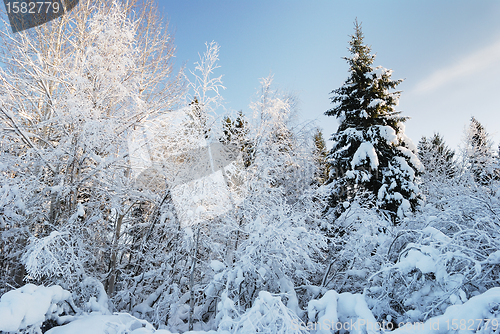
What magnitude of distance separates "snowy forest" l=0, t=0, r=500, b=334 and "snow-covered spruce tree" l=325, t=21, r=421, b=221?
2.58 ft

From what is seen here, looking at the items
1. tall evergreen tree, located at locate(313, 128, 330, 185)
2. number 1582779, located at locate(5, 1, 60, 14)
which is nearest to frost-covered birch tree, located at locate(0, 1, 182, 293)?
number 1582779, located at locate(5, 1, 60, 14)

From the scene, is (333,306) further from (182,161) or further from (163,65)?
(163,65)

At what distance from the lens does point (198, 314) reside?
215 inches

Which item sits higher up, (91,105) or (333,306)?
(91,105)

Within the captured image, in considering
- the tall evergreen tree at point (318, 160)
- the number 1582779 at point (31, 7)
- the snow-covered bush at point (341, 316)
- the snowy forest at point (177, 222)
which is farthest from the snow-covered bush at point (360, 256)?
the number 1582779 at point (31, 7)

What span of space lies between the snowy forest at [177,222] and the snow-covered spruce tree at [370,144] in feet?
2.58

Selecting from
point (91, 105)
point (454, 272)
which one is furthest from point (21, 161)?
point (454, 272)

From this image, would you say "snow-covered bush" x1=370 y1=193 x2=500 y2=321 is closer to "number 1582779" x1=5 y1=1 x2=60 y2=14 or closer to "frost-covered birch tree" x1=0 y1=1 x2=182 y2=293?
"frost-covered birch tree" x1=0 y1=1 x2=182 y2=293

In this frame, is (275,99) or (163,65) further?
(163,65)

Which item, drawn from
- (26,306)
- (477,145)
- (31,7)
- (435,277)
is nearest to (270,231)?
(435,277)

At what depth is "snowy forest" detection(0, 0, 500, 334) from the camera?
3.24 m

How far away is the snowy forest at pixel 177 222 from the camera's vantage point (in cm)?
324

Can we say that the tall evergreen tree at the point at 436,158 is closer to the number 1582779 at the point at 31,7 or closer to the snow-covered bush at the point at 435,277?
the snow-covered bush at the point at 435,277

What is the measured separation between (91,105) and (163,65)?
3.68 meters
